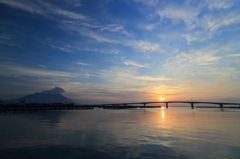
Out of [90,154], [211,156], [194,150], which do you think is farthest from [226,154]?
[90,154]

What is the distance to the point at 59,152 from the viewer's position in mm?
12094

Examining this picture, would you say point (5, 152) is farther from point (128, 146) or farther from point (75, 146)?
point (128, 146)

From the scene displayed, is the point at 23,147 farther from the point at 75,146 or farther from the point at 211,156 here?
the point at 211,156

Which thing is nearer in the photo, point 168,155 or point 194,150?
point 168,155

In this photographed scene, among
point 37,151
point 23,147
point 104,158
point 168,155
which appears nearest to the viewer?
point 104,158

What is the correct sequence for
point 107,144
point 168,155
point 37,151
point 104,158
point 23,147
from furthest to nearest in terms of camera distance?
point 107,144 → point 23,147 → point 37,151 → point 168,155 → point 104,158

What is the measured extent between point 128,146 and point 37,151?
912cm

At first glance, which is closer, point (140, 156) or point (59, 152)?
point (140, 156)

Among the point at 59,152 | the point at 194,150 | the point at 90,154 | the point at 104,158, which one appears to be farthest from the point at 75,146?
the point at 194,150

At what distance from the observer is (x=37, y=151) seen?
12344 mm

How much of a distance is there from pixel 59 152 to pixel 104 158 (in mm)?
4627

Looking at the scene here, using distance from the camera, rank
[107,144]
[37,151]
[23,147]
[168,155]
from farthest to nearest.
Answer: [107,144]
[23,147]
[37,151]
[168,155]

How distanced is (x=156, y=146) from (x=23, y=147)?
558 inches

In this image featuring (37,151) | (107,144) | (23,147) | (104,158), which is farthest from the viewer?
(107,144)
